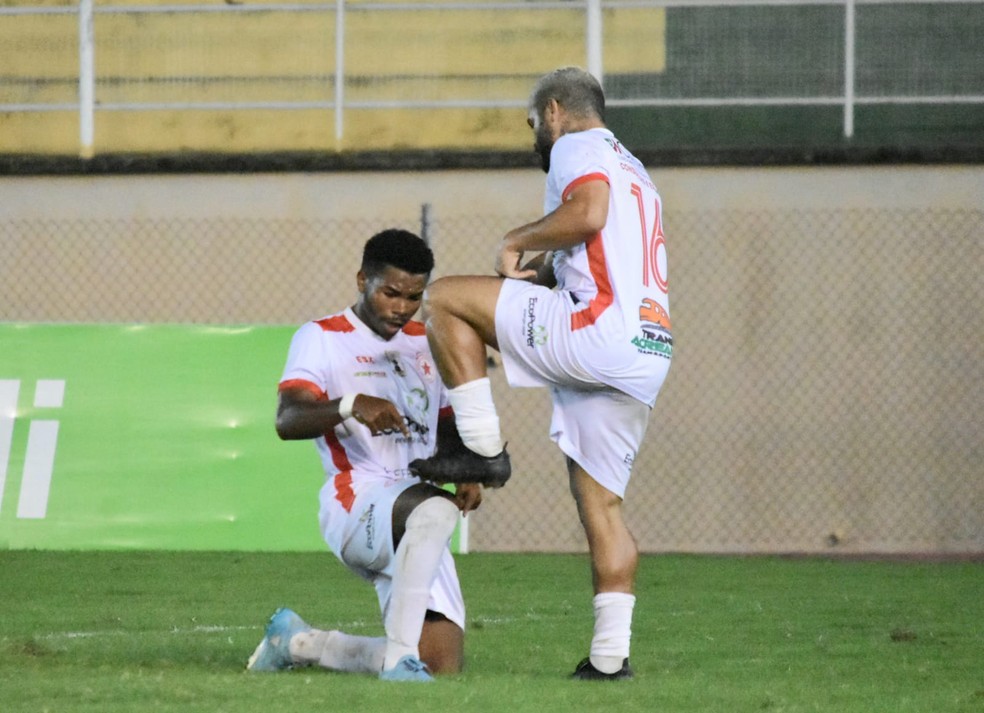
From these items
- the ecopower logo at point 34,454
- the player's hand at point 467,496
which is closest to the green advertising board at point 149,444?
the ecopower logo at point 34,454

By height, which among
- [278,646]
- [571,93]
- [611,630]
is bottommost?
[278,646]

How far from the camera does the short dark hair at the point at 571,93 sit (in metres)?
5.66

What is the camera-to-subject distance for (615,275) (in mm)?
5426

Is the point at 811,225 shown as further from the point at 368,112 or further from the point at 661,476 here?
A: the point at 368,112

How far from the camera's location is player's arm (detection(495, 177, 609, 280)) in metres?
5.32

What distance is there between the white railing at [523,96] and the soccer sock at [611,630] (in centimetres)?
792

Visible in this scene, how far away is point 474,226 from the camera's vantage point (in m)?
12.7

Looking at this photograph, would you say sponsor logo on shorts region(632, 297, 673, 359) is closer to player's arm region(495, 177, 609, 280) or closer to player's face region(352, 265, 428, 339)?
player's arm region(495, 177, 609, 280)

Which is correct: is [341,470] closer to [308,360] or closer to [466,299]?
[308,360]

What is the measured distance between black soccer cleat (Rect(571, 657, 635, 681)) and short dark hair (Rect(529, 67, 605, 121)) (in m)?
1.73

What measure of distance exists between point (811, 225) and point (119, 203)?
508 cm

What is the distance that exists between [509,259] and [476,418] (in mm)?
495

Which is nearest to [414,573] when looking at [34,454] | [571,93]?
[571,93]

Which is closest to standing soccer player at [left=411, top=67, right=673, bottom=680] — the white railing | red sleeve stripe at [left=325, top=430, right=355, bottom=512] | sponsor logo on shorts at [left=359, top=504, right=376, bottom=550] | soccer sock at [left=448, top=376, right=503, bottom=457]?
soccer sock at [left=448, top=376, right=503, bottom=457]
